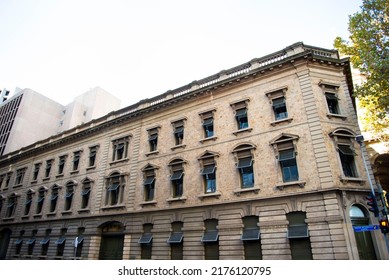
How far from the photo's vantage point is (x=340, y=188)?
13.8 meters

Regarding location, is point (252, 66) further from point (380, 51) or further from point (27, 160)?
point (27, 160)

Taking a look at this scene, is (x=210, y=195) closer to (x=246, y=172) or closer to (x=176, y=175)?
(x=246, y=172)

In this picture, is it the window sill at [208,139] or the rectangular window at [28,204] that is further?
the rectangular window at [28,204]

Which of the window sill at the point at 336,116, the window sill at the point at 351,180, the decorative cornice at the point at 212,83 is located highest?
the decorative cornice at the point at 212,83

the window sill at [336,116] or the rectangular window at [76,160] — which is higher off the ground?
the rectangular window at [76,160]

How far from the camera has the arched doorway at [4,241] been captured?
97.3 ft

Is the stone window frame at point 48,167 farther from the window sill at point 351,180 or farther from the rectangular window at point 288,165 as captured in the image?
the window sill at point 351,180

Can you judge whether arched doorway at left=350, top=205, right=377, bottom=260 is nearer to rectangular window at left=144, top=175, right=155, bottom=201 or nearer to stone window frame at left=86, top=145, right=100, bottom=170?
rectangular window at left=144, top=175, right=155, bottom=201

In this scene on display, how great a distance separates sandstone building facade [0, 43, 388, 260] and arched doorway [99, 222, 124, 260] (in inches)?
3.7

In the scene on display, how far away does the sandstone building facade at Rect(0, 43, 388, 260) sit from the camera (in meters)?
14.3

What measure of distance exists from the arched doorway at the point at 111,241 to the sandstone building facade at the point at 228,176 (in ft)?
0.31

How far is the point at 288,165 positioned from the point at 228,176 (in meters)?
3.98

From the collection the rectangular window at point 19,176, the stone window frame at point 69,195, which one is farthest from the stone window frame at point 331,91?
the rectangular window at point 19,176

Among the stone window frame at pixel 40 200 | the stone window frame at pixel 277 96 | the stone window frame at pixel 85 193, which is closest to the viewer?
the stone window frame at pixel 277 96
